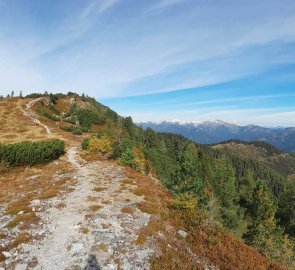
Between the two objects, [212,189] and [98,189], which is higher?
[98,189]

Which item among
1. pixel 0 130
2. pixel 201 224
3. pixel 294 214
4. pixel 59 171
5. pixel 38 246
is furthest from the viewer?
pixel 294 214

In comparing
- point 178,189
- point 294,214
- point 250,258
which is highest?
point 250,258

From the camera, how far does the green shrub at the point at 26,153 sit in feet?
127

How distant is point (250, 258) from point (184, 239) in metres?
3.91

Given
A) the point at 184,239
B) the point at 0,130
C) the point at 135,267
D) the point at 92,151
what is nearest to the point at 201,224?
the point at 184,239

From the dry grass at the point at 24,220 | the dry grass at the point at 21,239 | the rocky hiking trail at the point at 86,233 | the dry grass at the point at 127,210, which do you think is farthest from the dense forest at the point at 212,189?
the dry grass at the point at 21,239

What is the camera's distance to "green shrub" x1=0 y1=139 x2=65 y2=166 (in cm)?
3878

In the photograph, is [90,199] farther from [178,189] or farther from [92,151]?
[178,189]

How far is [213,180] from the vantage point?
317 ft

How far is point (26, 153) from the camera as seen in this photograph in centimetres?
3962

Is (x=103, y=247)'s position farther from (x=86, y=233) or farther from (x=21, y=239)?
(x=21, y=239)

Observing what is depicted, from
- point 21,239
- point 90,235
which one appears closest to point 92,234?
point 90,235

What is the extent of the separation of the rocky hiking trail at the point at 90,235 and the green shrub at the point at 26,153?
15146 millimetres

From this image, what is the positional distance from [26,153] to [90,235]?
25.4 meters
